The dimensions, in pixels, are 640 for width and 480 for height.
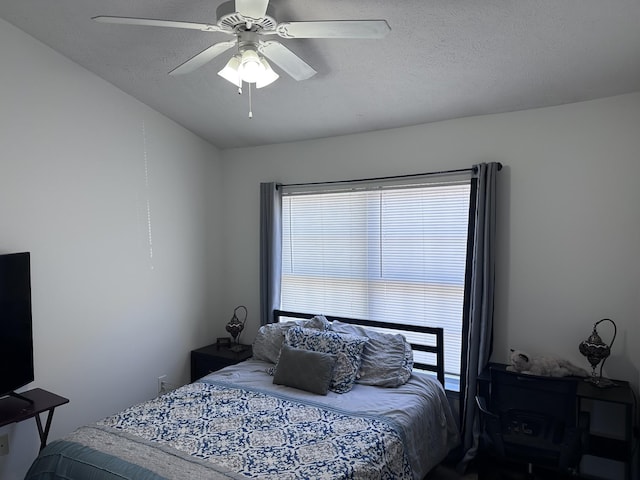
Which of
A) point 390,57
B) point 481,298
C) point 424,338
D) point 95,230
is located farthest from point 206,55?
point 424,338

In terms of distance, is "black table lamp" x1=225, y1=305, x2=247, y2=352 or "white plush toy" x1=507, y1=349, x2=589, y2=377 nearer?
"white plush toy" x1=507, y1=349, x2=589, y2=377

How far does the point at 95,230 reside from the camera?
311 cm

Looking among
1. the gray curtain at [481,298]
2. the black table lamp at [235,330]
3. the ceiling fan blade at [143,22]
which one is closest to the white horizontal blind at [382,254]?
the gray curtain at [481,298]

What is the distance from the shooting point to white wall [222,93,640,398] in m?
2.60

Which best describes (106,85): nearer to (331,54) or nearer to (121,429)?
(331,54)

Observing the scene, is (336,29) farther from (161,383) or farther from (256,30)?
(161,383)

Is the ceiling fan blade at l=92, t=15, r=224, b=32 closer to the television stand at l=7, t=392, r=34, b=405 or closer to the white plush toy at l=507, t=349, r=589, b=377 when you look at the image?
the television stand at l=7, t=392, r=34, b=405

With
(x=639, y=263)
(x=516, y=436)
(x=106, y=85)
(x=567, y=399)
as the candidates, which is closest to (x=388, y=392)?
(x=516, y=436)

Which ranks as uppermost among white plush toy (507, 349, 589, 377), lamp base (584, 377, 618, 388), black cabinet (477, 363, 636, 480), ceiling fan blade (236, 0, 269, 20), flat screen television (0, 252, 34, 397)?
ceiling fan blade (236, 0, 269, 20)

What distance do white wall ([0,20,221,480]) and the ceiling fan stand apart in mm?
1337

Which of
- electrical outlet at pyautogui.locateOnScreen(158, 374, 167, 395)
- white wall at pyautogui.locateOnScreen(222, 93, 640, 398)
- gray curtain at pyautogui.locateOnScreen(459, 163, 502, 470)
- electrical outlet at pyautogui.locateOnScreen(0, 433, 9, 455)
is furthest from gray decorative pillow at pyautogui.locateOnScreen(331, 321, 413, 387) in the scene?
electrical outlet at pyautogui.locateOnScreen(0, 433, 9, 455)

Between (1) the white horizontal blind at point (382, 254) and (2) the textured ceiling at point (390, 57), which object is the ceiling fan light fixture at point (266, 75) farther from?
(1) the white horizontal blind at point (382, 254)

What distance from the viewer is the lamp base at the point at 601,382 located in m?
2.47

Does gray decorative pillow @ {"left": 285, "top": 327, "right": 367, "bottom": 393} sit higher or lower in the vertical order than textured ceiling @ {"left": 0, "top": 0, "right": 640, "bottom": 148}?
lower
